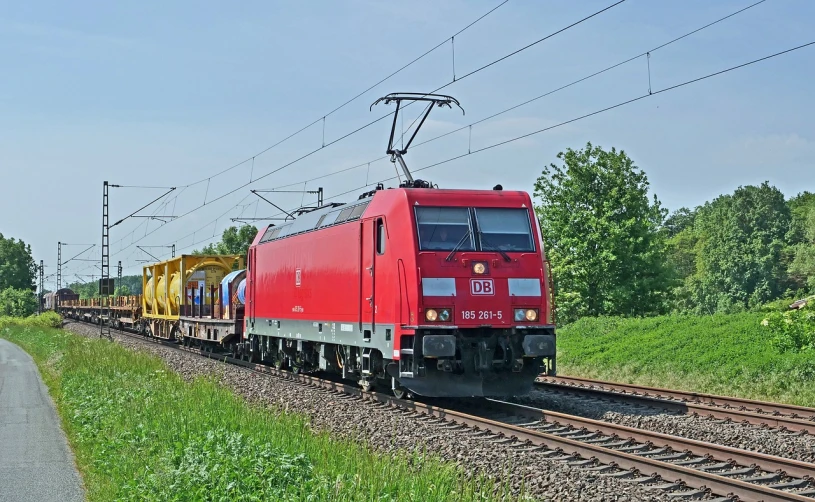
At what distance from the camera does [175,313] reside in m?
36.8

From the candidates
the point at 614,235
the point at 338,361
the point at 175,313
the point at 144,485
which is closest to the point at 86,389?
the point at 338,361

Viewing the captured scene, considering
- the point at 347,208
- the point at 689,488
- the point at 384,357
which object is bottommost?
the point at 689,488

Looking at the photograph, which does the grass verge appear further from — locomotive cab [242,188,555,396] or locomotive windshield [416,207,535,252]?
locomotive windshield [416,207,535,252]

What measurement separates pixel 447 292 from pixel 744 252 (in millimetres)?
68984

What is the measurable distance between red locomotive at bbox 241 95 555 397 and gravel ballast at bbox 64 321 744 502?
1.06 m

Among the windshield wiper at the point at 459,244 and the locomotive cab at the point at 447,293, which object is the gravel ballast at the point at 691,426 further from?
the windshield wiper at the point at 459,244

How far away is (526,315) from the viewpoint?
1462 centimetres

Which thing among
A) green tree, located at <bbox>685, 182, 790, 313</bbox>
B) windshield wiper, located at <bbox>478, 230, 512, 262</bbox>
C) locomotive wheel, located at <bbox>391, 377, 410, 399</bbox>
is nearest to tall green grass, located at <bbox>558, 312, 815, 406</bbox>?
windshield wiper, located at <bbox>478, 230, 512, 262</bbox>

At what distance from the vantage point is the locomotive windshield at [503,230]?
1493 centimetres

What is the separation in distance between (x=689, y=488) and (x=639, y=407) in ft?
19.5

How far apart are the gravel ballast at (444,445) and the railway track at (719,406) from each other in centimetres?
382

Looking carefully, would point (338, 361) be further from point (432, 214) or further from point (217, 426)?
point (217, 426)

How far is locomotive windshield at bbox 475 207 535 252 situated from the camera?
14.9 metres

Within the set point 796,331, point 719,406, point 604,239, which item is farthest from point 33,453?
point 604,239
